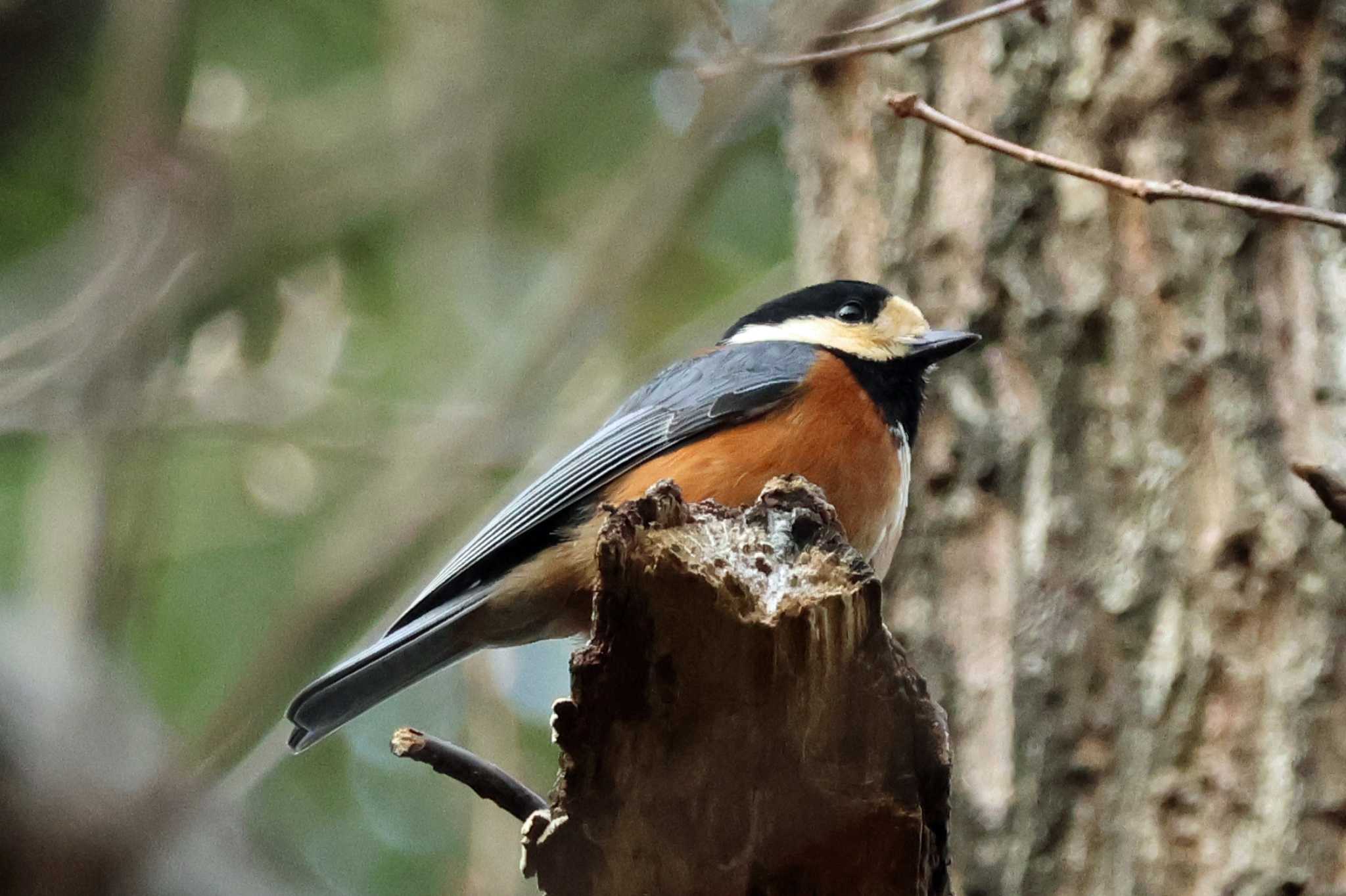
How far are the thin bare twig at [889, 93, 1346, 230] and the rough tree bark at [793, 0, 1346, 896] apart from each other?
3.29 feet

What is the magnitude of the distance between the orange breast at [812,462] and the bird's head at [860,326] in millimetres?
278

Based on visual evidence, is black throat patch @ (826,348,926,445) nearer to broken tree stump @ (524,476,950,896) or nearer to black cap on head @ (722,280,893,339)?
black cap on head @ (722,280,893,339)

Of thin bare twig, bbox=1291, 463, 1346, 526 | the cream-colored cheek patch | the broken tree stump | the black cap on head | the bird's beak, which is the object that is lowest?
the broken tree stump

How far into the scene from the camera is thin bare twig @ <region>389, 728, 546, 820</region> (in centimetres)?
245

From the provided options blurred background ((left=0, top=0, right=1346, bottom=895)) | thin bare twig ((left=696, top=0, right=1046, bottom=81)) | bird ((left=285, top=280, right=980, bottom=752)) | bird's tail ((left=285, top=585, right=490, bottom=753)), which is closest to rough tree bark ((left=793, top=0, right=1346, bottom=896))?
blurred background ((left=0, top=0, right=1346, bottom=895))

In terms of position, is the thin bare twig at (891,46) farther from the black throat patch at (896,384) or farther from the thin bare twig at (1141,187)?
the black throat patch at (896,384)

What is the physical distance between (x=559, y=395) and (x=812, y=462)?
2.40 metres

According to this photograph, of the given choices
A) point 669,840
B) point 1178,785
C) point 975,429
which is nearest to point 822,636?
point 669,840

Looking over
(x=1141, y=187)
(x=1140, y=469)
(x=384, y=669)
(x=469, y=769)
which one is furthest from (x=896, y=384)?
(x=469, y=769)

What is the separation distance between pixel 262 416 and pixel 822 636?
346 centimetres

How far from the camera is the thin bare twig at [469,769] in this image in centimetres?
245

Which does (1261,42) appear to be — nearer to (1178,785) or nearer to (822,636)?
(1178,785)

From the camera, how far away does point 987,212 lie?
4324 mm

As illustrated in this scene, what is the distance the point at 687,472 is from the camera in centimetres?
370
